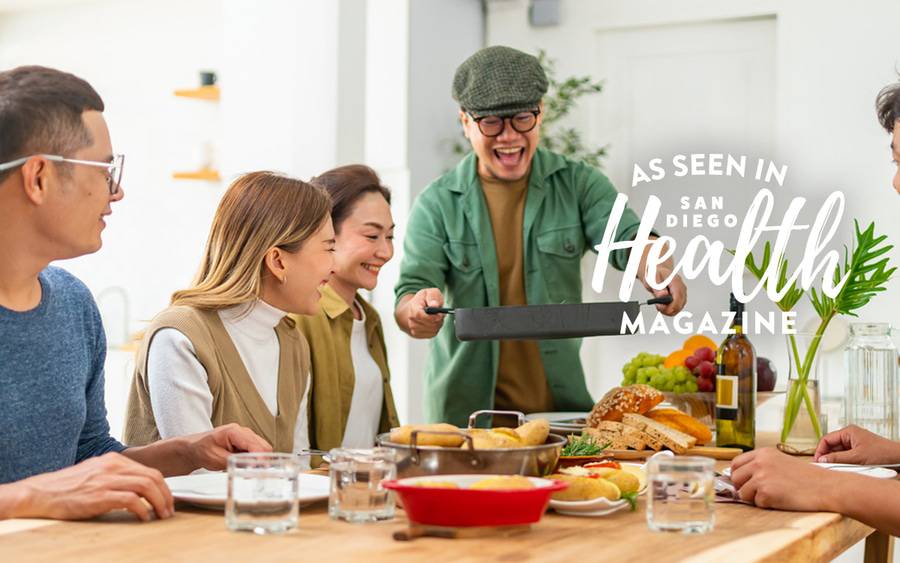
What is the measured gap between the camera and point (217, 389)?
2074 mm

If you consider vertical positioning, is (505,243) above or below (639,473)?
above

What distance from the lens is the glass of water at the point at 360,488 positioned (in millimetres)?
1383

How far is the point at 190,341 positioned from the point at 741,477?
3.25ft

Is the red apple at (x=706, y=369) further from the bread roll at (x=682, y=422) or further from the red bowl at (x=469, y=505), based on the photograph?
the red bowl at (x=469, y=505)

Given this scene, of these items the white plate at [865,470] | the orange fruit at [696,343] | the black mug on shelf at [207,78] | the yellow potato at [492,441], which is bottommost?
the white plate at [865,470]

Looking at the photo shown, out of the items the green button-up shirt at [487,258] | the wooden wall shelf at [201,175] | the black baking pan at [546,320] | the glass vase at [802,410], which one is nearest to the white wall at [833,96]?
the green button-up shirt at [487,258]

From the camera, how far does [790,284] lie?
7.63 ft

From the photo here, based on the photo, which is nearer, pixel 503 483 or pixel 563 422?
pixel 503 483

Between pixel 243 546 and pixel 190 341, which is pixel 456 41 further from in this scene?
pixel 243 546

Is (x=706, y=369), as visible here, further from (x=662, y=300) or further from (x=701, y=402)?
(x=662, y=300)

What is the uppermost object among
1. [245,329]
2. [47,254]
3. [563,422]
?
[47,254]

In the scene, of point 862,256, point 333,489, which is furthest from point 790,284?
point 333,489

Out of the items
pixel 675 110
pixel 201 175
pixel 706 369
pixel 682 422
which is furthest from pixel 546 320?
pixel 201 175

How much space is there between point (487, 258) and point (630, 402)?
2.90 feet
